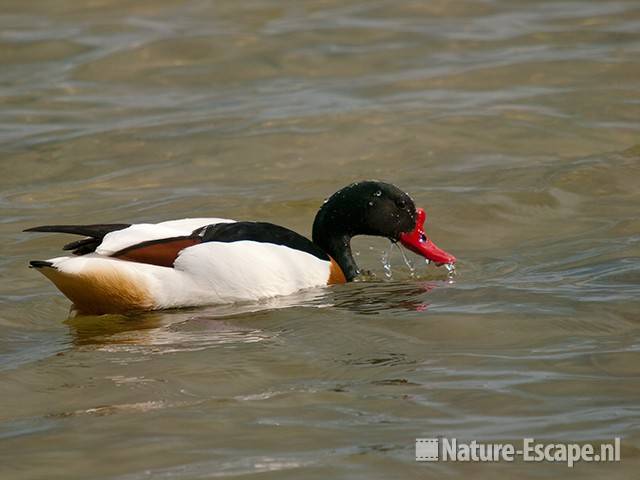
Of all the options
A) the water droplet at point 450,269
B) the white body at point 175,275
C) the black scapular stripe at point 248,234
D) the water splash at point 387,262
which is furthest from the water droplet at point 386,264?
the white body at point 175,275

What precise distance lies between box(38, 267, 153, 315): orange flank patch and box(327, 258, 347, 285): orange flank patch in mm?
1219

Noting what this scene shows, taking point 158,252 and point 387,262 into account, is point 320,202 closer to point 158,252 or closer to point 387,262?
point 387,262

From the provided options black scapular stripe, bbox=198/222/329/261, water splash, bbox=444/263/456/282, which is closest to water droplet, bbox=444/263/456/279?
water splash, bbox=444/263/456/282

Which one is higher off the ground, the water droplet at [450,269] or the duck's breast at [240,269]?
the duck's breast at [240,269]

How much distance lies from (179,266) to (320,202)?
9.60 feet

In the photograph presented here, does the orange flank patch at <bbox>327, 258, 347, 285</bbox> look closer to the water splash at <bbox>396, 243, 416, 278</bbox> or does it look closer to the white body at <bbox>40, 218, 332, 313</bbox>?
the white body at <bbox>40, 218, 332, 313</bbox>

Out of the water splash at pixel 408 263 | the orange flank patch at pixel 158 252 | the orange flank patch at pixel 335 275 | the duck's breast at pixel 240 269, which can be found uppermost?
the orange flank patch at pixel 158 252

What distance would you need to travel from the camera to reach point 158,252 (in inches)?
320

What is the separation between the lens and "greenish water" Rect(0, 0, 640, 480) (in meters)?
5.86

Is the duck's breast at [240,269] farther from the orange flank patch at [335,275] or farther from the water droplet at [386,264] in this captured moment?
the water droplet at [386,264]

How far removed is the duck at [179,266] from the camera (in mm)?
A: 8000

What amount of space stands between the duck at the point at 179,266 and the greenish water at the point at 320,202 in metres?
0.13

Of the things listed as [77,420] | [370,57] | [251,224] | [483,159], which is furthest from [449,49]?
[77,420]

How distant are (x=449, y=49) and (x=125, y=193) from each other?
18.0 ft
